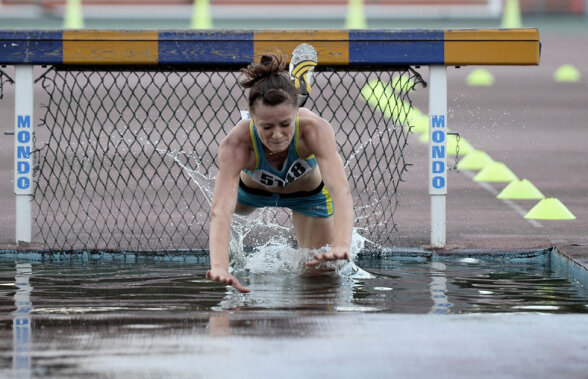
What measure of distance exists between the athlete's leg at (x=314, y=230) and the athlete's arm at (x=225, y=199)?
0.98 metres

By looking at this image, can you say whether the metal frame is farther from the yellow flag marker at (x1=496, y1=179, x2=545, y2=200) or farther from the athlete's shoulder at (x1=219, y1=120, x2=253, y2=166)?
the yellow flag marker at (x1=496, y1=179, x2=545, y2=200)

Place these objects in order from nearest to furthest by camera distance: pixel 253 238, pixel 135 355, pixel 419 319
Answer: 1. pixel 135 355
2. pixel 419 319
3. pixel 253 238

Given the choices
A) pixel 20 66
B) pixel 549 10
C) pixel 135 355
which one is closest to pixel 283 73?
pixel 135 355

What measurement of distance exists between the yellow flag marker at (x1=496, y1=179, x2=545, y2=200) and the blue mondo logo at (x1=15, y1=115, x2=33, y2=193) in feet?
14.0

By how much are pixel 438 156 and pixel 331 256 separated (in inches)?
105

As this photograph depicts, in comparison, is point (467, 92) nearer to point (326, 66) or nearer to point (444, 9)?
point (326, 66)

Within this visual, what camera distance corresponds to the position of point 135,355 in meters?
4.19

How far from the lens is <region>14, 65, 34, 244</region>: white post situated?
734cm

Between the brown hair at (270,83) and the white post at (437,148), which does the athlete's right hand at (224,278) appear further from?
the white post at (437,148)

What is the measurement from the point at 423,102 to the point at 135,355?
1419 centimetres

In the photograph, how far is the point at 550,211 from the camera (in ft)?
28.8

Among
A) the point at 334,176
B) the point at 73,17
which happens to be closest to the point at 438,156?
the point at 334,176

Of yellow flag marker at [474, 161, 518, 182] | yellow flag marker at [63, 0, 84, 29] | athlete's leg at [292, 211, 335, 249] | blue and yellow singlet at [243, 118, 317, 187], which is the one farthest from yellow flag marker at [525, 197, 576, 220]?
yellow flag marker at [63, 0, 84, 29]

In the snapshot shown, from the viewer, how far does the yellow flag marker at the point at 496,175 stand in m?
10.9
